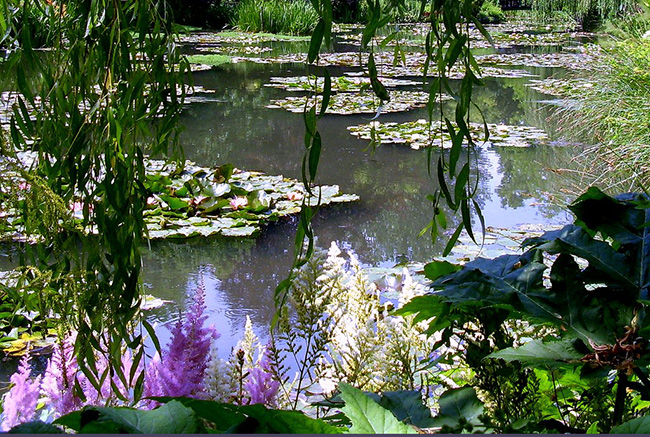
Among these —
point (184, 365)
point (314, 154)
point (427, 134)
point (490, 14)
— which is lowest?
point (427, 134)

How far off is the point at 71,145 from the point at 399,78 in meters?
8.86


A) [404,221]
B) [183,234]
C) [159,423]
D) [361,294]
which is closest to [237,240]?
[183,234]

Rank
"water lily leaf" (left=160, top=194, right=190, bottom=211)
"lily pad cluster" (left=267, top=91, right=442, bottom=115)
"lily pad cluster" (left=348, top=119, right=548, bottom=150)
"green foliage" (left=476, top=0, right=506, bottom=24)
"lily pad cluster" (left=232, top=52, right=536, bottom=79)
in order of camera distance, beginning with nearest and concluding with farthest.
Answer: "water lily leaf" (left=160, top=194, right=190, bottom=211) → "lily pad cluster" (left=348, top=119, right=548, bottom=150) → "lily pad cluster" (left=267, top=91, right=442, bottom=115) → "lily pad cluster" (left=232, top=52, right=536, bottom=79) → "green foliage" (left=476, top=0, right=506, bottom=24)

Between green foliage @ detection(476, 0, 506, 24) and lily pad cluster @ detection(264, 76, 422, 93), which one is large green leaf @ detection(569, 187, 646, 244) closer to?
lily pad cluster @ detection(264, 76, 422, 93)

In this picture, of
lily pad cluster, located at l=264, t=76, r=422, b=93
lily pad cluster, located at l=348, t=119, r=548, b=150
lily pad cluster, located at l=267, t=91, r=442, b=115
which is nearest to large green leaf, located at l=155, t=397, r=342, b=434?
lily pad cluster, located at l=348, t=119, r=548, b=150

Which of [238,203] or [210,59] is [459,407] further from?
[210,59]

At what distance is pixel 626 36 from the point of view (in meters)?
5.59

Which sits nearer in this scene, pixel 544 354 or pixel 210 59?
pixel 544 354

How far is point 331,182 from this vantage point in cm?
483

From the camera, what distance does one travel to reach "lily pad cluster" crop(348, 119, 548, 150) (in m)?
6.01

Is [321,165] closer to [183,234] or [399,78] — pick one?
[183,234]

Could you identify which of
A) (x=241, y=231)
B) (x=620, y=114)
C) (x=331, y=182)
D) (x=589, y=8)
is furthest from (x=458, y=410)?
(x=589, y=8)

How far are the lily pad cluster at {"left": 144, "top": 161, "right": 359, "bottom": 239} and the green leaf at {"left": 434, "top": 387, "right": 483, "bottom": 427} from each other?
317 cm

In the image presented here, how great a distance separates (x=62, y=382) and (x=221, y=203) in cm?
269
